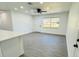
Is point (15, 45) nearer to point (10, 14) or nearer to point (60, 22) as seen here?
point (10, 14)

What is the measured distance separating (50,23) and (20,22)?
9.37 feet

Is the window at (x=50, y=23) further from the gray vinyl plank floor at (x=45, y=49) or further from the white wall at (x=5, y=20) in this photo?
the white wall at (x=5, y=20)

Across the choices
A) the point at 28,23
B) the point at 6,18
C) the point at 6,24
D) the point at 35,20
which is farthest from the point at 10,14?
the point at 35,20

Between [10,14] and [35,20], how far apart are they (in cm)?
349

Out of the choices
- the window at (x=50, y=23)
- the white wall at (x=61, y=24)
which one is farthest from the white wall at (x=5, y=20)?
the window at (x=50, y=23)

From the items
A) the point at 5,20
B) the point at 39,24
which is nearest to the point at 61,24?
the point at 39,24

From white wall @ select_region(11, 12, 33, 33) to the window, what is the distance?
5.11 feet

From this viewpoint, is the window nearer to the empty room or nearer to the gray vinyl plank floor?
the empty room

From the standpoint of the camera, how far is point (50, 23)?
7574 millimetres

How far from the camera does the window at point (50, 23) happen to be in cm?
718

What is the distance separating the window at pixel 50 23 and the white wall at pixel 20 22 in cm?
156

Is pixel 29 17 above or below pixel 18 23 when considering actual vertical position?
above

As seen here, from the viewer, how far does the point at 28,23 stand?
26.4ft

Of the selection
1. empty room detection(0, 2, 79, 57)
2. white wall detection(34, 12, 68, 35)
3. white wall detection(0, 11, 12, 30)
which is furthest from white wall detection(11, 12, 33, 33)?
white wall detection(34, 12, 68, 35)
